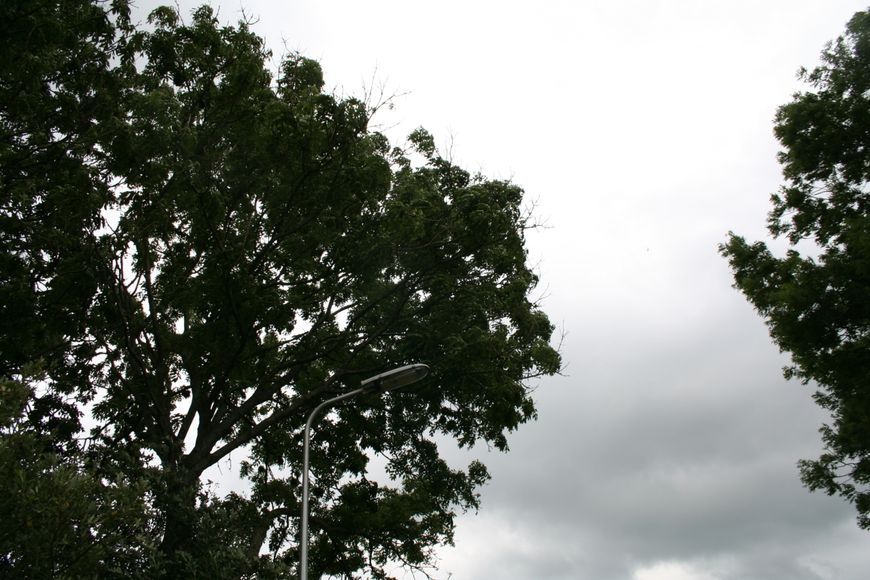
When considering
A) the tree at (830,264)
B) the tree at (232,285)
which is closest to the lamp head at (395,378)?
the tree at (232,285)

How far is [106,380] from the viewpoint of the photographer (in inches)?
543

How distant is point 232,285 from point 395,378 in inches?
143

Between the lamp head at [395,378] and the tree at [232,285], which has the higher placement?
the tree at [232,285]

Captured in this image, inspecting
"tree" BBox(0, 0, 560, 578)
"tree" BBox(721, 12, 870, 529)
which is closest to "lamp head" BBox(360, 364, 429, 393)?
"tree" BBox(0, 0, 560, 578)

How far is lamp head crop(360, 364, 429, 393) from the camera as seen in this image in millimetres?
9156

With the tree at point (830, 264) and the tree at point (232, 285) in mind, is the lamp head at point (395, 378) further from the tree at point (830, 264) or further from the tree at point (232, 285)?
the tree at point (830, 264)

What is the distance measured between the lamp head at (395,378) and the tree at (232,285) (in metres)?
2.57

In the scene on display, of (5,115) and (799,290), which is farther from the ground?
(5,115)

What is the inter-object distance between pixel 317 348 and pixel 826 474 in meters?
11.9

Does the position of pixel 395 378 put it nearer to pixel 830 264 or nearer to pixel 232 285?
pixel 232 285

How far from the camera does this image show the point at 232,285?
1089cm

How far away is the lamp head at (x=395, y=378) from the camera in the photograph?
30.0ft

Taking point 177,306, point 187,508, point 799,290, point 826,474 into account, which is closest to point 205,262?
point 177,306

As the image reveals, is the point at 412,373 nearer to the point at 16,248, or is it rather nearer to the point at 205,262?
the point at 205,262
